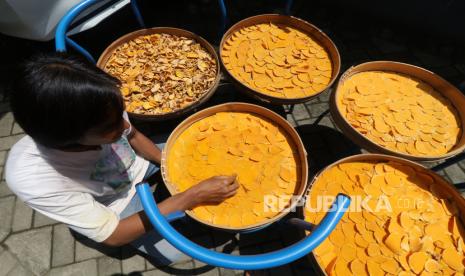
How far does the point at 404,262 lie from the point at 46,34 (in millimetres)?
2703

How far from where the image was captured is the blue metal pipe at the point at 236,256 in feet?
3.12

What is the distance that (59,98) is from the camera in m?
0.90

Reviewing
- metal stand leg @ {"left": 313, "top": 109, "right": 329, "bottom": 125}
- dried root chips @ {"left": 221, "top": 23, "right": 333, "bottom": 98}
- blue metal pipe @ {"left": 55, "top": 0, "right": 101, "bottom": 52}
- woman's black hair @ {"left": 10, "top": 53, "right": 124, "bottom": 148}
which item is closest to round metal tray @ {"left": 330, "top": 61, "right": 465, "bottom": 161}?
dried root chips @ {"left": 221, "top": 23, "right": 333, "bottom": 98}

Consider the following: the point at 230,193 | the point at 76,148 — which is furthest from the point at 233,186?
the point at 76,148

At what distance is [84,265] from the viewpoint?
1954 mm

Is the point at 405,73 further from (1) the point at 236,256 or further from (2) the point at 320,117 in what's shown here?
(1) the point at 236,256

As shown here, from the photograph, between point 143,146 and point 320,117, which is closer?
point 143,146

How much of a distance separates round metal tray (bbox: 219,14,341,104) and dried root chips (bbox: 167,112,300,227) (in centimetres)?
17

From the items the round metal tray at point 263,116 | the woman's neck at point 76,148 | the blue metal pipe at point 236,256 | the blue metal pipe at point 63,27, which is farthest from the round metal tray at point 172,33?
the blue metal pipe at point 236,256

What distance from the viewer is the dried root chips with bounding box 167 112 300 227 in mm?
1365

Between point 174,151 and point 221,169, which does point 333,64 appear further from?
point 174,151

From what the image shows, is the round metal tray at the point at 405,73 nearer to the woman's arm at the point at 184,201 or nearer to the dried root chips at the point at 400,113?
the dried root chips at the point at 400,113

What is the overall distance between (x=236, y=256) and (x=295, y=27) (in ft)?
6.10

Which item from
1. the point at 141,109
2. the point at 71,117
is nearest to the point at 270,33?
the point at 141,109
